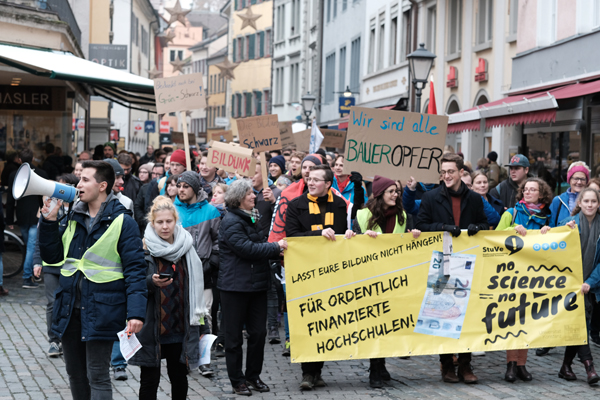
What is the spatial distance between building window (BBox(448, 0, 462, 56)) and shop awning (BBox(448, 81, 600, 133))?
25.6 ft

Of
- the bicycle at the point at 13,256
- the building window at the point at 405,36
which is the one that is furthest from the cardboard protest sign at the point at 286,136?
Result: the building window at the point at 405,36

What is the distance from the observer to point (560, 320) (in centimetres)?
783

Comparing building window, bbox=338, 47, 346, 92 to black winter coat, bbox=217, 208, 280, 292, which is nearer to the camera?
black winter coat, bbox=217, 208, 280, 292

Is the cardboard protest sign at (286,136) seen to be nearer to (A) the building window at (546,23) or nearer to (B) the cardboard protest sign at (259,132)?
(B) the cardboard protest sign at (259,132)

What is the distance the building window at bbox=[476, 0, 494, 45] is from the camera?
22359 millimetres

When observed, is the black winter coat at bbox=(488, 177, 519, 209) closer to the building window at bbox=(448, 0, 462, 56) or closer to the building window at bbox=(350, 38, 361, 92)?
the building window at bbox=(448, 0, 462, 56)

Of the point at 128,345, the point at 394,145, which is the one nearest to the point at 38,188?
the point at 128,345

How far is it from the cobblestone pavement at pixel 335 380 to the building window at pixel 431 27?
18.8m

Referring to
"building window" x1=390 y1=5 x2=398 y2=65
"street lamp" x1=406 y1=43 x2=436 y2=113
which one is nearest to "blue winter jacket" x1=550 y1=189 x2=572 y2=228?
"street lamp" x1=406 y1=43 x2=436 y2=113

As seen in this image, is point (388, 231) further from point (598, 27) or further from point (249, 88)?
point (249, 88)

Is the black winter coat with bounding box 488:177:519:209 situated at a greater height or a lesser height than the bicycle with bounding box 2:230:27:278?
greater

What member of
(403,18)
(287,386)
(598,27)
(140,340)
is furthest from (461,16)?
(140,340)

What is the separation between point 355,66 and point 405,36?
8397mm

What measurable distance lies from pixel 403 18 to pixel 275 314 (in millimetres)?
22104
